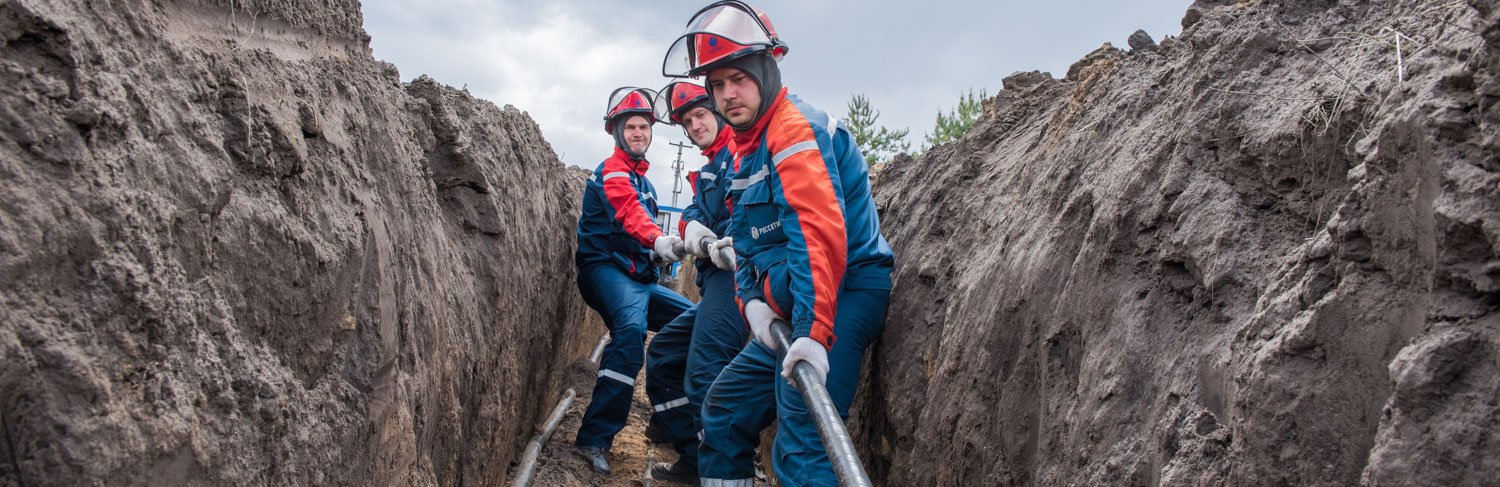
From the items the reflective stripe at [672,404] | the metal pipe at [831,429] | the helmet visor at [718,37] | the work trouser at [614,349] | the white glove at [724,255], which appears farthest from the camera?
the work trouser at [614,349]

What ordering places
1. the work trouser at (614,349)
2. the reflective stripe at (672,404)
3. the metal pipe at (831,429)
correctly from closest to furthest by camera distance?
the metal pipe at (831,429)
the reflective stripe at (672,404)
the work trouser at (614,349)

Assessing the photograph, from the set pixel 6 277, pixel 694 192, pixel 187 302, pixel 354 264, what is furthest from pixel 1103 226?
pixel 694 192

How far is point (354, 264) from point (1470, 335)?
2.86m

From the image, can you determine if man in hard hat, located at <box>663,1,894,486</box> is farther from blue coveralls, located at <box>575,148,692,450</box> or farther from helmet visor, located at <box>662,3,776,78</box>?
blue coveralls, located at <box>575,148,692,450</box>

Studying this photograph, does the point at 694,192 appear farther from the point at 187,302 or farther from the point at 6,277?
the point at 6,277

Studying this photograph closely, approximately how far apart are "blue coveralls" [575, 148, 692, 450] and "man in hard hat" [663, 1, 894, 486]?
194 cm

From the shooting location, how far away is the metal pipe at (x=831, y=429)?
10.3 feet

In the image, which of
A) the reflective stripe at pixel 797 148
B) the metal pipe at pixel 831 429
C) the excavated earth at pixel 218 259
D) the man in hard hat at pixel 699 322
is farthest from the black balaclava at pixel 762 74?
the excavated earth at pixel 218 259

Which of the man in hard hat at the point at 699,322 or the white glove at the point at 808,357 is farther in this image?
the man in hard hat at the point at 699,322

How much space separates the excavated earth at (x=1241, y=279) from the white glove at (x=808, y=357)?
21.9 inches

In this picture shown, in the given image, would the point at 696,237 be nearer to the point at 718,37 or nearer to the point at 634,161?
the point at 634,161

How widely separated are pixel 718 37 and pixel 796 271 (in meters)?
1.17

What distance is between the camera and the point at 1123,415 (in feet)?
8.84

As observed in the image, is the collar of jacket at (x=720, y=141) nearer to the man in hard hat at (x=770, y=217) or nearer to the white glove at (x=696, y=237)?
the white glove at (x=696, y=237)
